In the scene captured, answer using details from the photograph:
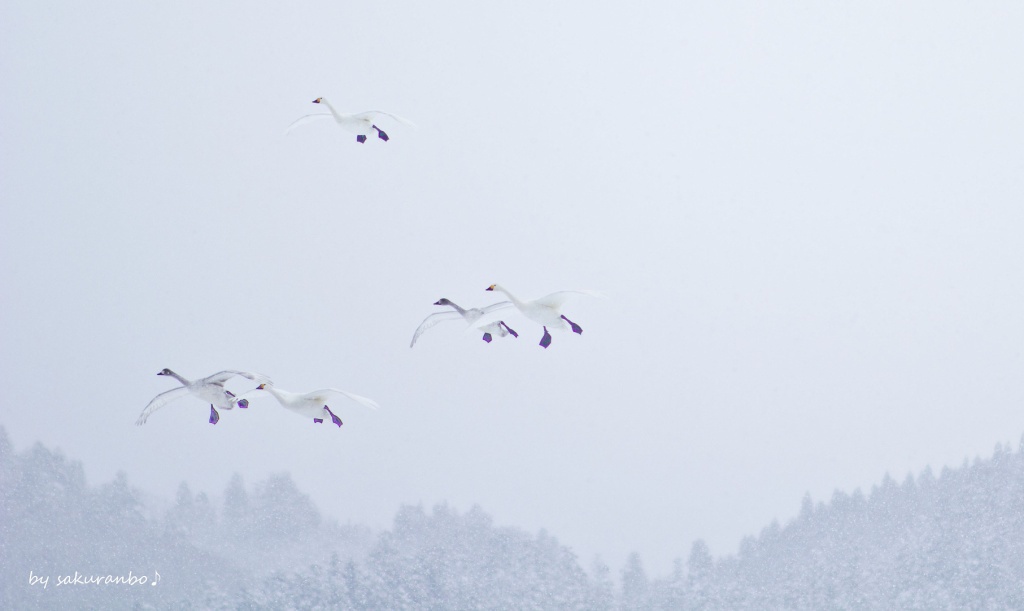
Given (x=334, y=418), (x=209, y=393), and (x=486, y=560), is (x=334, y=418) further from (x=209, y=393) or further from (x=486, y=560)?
(x=486, y=560)

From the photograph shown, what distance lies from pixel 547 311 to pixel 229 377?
4.72 meters

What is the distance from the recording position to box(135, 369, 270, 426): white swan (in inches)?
551

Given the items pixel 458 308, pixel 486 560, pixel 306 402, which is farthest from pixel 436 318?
pixel 486 560

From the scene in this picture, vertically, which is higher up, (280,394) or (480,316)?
(480,316)

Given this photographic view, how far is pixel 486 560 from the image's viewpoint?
48.4 meters

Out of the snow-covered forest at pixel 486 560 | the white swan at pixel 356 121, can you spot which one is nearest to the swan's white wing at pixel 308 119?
the white swan at pixel 356 121

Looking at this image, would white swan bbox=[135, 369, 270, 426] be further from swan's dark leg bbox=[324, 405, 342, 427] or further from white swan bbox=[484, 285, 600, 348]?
white swan bbox=[484, 285, 600, 348]

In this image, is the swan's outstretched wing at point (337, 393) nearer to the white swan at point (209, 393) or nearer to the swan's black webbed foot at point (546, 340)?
the white swan at point (209, 393)

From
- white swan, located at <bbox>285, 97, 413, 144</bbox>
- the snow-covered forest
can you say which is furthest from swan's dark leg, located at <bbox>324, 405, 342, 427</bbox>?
the snow-covered forest

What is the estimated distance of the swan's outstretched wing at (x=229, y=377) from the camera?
13.5 metres

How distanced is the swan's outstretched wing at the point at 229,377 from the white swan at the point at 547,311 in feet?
11.2

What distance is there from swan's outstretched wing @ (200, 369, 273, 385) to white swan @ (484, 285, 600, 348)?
343 cm

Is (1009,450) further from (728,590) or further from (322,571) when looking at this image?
(322,571)

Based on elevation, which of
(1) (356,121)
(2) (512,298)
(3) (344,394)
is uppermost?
(1) (356,121)
